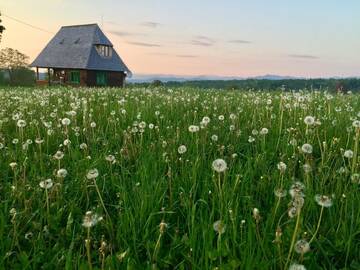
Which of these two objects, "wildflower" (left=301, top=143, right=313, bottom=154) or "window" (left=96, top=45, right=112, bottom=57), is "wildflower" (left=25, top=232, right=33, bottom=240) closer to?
"wildflower" (left=301, top=143, right=313, bottom=154)

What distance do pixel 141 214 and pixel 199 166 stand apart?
3.69ft

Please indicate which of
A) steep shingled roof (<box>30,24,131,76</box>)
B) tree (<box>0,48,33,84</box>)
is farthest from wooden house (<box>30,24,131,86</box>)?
tree (<box>0,48,33,84</box>)

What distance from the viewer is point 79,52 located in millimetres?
55656

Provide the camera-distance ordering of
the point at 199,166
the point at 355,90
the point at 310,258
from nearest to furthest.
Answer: the point at 310,258 < the point at 199,166 < the point at 355,90

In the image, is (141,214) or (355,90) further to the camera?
(355,90)

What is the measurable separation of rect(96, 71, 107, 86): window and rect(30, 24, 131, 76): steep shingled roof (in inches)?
47.1

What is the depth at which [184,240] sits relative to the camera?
2.48 metres

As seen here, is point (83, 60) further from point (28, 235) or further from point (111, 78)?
point (28, 235)

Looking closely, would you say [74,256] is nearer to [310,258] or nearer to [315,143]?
[310,258]

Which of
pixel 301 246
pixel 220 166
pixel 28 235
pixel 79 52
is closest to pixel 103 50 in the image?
pixel 79 52

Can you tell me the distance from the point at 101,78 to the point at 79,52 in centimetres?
481

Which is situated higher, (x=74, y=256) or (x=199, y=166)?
(x=199, y=166)

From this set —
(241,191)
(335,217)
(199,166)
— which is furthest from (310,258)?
(199,166)

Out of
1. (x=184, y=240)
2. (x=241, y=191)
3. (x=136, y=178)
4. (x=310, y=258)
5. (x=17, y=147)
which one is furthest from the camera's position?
(x=17, y=147)
